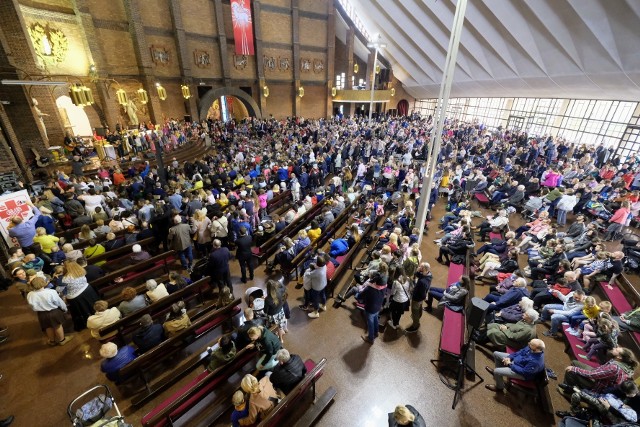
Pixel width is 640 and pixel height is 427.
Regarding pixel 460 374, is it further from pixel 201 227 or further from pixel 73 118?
pixel 73 118

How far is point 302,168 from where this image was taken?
11.8 metres

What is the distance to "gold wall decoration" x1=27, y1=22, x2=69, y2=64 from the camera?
Answer: 13.5m

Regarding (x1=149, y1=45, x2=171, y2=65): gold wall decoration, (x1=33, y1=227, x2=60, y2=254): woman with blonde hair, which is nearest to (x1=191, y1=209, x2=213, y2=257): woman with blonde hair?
(x1=33, y1=227, x2=60, y2=254): woman with blonde hair

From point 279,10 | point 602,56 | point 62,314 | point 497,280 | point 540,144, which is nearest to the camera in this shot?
point 62,314

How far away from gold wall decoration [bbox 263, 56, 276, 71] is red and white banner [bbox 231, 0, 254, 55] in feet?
5.51

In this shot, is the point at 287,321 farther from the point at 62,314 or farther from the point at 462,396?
the point at 62,314

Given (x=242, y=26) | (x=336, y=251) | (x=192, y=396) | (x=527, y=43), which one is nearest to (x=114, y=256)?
(x=192, y=396)

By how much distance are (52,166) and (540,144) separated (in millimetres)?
23313

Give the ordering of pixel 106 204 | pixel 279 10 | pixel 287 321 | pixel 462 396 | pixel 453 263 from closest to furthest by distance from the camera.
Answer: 1. pixel 462 396
2. pixel 287 321
3. pixel 453 263
4. pixel 106 204
5. pixel 279 10

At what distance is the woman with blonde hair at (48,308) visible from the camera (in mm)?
4516

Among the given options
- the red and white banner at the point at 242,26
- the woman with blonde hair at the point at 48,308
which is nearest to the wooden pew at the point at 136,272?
the woman with blonde hair at the point at 48,308

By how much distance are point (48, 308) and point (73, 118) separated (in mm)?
16122

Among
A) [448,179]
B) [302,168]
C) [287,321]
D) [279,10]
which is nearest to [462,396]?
[287,321]

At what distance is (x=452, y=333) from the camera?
4.86 metres
